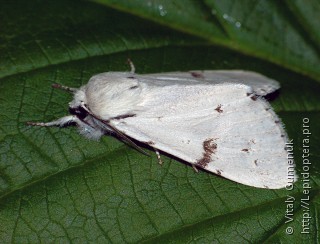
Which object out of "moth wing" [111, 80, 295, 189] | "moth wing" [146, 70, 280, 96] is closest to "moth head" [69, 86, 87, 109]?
"moth wing" [111, 80, 295, 189]

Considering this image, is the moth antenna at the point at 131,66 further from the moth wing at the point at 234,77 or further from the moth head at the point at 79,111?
the moth head at the point at 79,111

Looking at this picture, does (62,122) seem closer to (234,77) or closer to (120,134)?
(120,134)

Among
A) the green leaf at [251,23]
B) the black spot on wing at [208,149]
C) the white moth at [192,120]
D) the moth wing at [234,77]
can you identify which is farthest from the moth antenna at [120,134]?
the green leaf at [251,23]

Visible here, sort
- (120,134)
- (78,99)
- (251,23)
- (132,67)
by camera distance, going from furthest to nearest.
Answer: (251,23), (132,67), (78,99), (120,134)

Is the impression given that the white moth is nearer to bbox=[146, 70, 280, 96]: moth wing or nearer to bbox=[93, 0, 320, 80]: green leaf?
bbox=[146, 70, 280, 96]: moth wing

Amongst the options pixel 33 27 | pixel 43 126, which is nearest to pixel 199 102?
pixel 43 126

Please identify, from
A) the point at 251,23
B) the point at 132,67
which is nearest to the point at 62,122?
the point at 132,67
